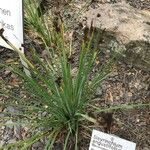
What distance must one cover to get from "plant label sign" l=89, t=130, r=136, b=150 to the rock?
950 mm

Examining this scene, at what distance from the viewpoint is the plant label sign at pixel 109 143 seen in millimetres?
2029

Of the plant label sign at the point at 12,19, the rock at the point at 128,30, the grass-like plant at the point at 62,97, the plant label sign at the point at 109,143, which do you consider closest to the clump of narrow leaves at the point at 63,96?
the grass-like plant at the point at 62,97

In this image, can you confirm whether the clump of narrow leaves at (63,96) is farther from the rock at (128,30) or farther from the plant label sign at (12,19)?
the rock at (128,30)

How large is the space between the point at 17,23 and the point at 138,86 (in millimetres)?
984

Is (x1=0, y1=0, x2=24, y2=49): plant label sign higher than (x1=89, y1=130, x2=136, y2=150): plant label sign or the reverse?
higher

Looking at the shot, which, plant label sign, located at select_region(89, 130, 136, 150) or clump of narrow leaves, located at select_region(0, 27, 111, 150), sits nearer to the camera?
plant label sign, located at select_region(89, 130, 136, 150)

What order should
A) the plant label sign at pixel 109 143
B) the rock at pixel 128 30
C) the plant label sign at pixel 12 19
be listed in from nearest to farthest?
the plant label sign at pixel 109 143 → the plant label sign at pixel 12 19 → the rock at pixel 128 30

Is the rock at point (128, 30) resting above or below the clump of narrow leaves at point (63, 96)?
above

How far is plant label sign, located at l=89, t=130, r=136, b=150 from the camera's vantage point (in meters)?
2.03

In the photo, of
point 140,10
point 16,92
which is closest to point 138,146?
point 16,92

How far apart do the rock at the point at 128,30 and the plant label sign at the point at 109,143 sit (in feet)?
3.12

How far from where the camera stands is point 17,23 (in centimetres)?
245

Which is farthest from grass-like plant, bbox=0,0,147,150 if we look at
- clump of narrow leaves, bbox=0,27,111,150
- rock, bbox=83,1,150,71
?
rock, bbox=83,1,150,71

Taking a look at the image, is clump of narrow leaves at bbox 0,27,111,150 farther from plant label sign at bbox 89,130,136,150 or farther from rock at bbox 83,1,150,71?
rock at bbox 83,1,150,71
